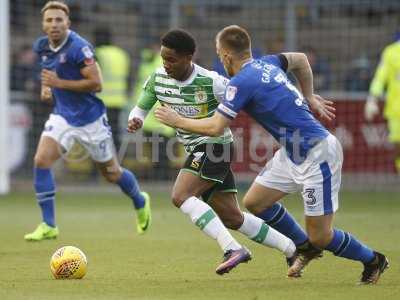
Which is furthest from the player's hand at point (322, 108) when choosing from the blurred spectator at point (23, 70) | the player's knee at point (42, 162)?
the blurred spectator at point (23, 70)

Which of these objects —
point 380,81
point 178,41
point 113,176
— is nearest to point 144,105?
point 178,41

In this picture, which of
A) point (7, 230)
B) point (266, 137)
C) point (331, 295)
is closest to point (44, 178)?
point (7, 230)

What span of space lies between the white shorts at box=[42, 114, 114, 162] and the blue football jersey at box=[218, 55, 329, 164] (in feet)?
13.0

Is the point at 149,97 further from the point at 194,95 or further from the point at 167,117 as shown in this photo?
the point at 167,117

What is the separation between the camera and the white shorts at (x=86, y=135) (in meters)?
11.4

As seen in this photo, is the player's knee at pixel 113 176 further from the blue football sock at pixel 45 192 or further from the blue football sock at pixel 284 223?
the blue football sock at pixel 284 223

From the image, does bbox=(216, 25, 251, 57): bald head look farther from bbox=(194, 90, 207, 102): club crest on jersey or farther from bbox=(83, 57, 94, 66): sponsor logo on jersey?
bbox=(83, 57, 94, 66): sponsor logo on jersey

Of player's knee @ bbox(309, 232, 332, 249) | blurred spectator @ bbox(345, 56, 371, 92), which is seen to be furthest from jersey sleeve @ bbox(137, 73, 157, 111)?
blurred spectator @ bbox(345, 56, 371, 92)

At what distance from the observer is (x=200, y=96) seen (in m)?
8.54

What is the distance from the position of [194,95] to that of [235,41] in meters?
0.90

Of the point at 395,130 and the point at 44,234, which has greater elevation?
the point at 44,234

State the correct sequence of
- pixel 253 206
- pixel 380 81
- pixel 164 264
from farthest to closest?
1. pixel 380 81
2. pixel 164 264
3. pixel 253 206

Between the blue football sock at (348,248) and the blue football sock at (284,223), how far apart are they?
2.50 feet

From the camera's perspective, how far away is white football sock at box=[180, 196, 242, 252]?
8.00 metres
